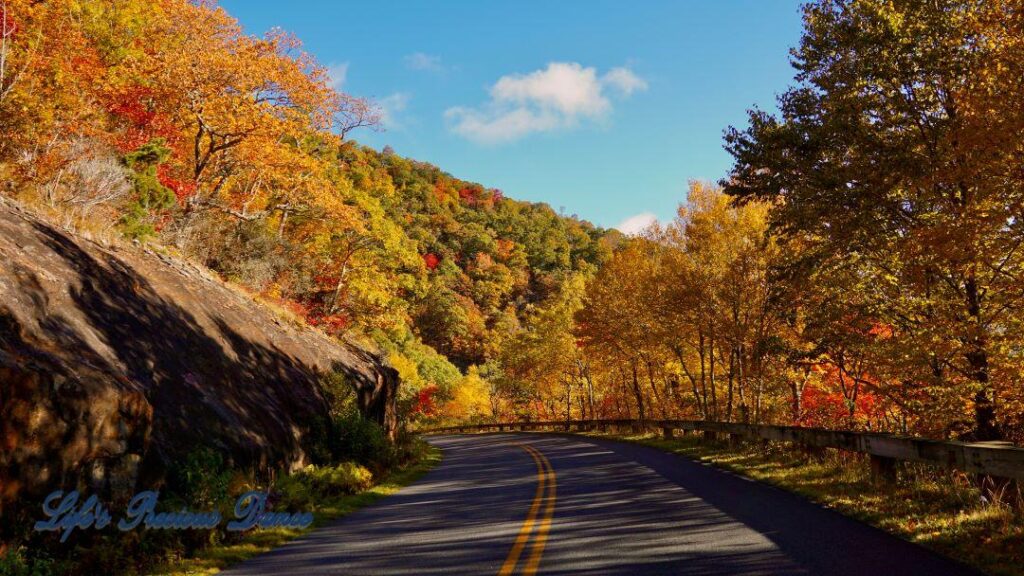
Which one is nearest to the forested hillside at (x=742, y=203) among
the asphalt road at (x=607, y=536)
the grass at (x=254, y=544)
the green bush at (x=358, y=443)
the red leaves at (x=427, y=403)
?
the asphalt road at (x=607, y=536)

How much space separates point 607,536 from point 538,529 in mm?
1023

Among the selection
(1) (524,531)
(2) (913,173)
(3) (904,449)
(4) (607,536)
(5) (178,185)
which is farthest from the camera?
(5) (178,185)

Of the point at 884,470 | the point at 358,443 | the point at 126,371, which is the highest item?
the point at 126,371

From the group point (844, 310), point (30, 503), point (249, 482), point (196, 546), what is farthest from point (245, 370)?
point (844, 310)

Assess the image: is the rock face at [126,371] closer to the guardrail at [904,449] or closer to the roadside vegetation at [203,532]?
the roadside vegetation at [203,532]

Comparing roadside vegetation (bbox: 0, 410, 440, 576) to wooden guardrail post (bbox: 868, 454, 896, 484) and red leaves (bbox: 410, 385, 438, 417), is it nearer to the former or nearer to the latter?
wooden guardrail post (bbox: 868, 454, 896, 484)

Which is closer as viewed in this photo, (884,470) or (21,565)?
(21,565)

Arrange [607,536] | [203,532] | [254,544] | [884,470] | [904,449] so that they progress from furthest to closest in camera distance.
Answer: [884,470]
[904,449]
[254,544]
[203,532]
[607,536]

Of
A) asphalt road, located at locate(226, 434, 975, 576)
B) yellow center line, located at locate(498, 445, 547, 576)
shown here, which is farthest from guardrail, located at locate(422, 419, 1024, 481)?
yellow center line, located at locate(498, 445, 547, 576)

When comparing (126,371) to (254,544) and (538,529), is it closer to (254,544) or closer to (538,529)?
(254,544)

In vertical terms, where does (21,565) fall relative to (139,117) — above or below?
below

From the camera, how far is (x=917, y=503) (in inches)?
325

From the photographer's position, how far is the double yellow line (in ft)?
20.4

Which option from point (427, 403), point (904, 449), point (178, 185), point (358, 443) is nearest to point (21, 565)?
point (358, 443)
